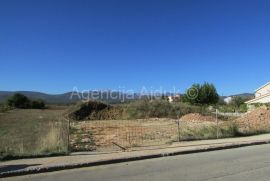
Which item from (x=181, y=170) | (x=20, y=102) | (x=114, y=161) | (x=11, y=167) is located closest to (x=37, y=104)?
(x=20, y=102)

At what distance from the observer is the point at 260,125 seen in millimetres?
22359

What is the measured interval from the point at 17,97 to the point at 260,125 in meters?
81.8

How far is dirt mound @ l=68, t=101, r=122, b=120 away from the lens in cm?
4688

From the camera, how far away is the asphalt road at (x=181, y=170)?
9.22m

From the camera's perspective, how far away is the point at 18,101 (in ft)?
313

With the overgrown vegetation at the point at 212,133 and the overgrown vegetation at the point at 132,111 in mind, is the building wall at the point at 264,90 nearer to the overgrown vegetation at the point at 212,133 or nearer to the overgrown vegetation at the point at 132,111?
the overgrown vegetation at the point at 132,111

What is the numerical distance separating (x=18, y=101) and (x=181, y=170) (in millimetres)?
90350

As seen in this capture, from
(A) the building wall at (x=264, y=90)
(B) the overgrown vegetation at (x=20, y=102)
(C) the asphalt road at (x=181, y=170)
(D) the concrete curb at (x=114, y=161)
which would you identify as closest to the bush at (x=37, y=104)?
(B) the overgrown vegetation at (x=20, y=102)

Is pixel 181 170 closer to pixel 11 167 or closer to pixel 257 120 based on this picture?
pixel 11 167

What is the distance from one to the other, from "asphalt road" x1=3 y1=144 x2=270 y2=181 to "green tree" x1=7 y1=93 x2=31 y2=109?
87.4 meters

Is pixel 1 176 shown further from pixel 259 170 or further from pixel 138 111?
pixel 138 111

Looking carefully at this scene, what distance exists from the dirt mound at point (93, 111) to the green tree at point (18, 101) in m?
50.0

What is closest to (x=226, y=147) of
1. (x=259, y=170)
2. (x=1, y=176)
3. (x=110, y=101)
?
(x=259, y=170)

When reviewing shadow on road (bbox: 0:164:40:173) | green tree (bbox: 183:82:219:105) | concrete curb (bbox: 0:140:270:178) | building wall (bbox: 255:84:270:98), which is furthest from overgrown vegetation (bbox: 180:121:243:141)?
building wall (bbox: 255:84:270:98)
